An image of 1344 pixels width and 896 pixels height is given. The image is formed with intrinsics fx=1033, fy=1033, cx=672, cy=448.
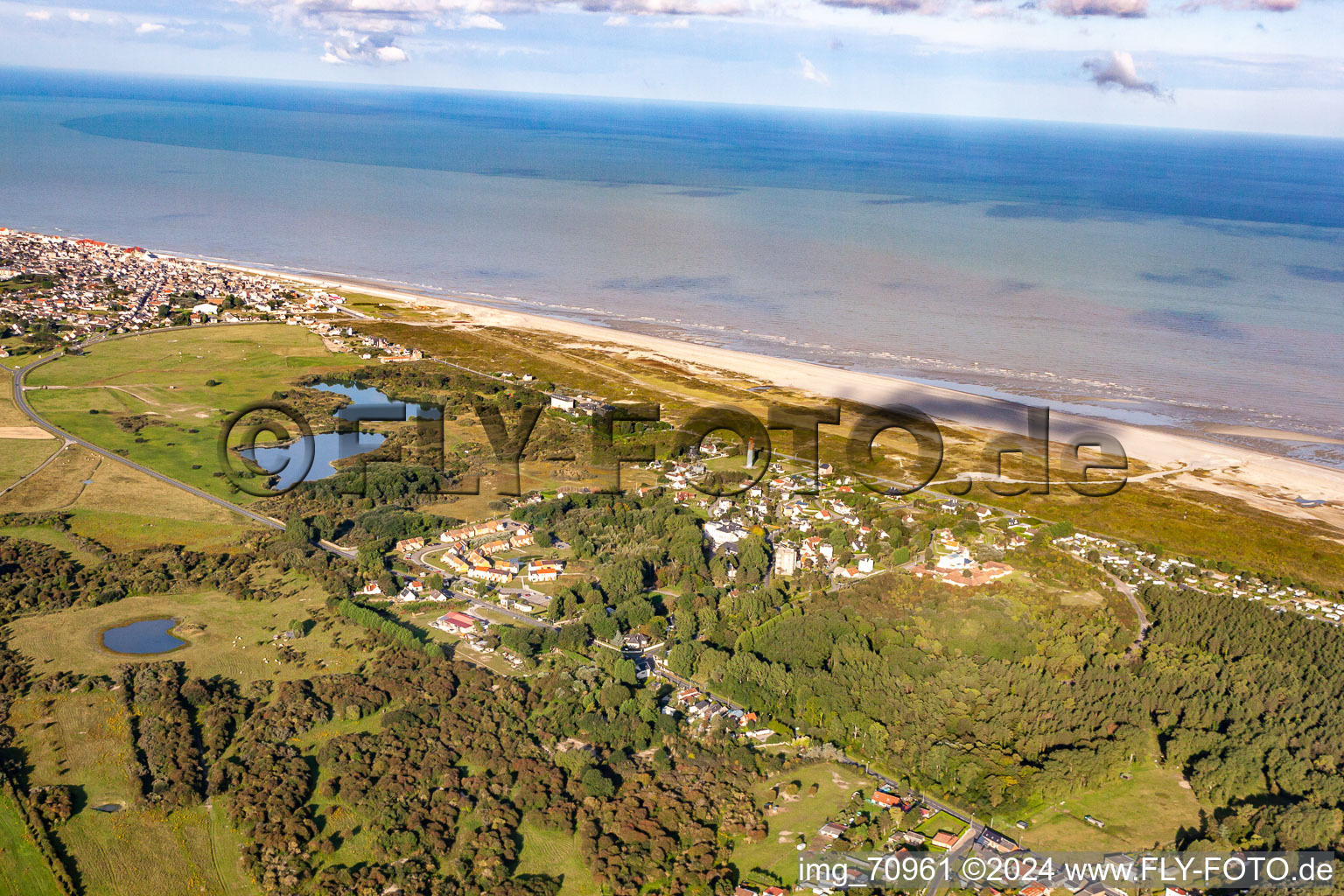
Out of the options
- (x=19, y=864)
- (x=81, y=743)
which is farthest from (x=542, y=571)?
(x=19, y=864)

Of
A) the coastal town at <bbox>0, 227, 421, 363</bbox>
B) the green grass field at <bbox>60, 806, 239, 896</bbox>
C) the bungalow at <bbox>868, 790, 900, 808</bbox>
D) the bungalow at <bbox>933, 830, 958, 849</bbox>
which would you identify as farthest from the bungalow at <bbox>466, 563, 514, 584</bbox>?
the coastal town at <bbox>0, 227, 421, 363</bbox>

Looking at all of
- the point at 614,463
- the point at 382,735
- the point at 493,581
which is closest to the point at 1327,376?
the point at 614,463

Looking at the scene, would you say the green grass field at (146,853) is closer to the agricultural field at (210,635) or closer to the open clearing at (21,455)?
the agricultural field at (210,635)

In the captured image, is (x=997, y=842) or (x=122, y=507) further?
(x=122, y=507)

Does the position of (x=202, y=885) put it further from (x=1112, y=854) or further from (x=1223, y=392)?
(x=1223, y=392)

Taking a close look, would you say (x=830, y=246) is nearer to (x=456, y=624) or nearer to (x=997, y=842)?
(x=456, y=624)

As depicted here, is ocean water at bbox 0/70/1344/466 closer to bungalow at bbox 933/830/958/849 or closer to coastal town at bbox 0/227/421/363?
coastal town at bbox 0/227/421/363

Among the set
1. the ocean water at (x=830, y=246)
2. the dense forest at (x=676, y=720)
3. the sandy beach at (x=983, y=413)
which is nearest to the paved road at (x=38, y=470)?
the dense forest at (x=676, y=720)
